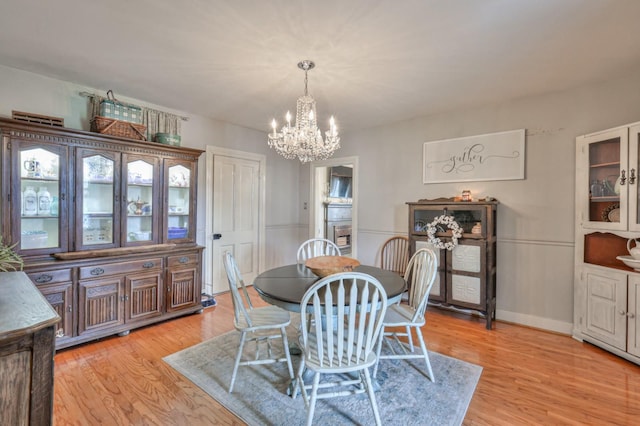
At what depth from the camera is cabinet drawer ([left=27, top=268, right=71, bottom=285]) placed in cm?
252

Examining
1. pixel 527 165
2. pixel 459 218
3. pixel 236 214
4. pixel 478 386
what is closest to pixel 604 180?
pixel 527 165

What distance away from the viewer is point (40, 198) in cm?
271

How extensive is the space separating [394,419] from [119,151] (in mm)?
3364

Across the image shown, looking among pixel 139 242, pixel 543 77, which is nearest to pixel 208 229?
pixel 139 242

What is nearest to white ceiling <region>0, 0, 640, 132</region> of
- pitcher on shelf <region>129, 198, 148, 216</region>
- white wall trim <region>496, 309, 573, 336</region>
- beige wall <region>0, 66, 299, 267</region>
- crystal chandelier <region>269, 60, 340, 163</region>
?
beige wall <region>0, 66, 299, 267</region>

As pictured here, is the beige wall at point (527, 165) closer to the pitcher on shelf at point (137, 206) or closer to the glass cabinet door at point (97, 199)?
the glass cabinet door at point (97, 199)

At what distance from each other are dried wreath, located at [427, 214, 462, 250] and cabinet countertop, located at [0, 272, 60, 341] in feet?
11.0

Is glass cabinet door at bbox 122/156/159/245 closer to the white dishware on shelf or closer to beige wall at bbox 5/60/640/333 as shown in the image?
beige wall at bbox 5/60/640/333

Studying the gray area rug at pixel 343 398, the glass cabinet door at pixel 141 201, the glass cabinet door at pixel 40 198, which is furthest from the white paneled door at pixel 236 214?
the gray area rug at pixel 343 398

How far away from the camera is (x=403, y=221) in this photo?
425 centimetres

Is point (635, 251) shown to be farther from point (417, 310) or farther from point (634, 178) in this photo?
point (417, 310)

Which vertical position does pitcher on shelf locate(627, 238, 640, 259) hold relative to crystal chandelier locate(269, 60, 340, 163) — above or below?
below

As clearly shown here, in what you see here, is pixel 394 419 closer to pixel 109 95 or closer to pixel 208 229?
pixel 208 229

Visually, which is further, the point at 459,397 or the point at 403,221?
the point at 403,221
